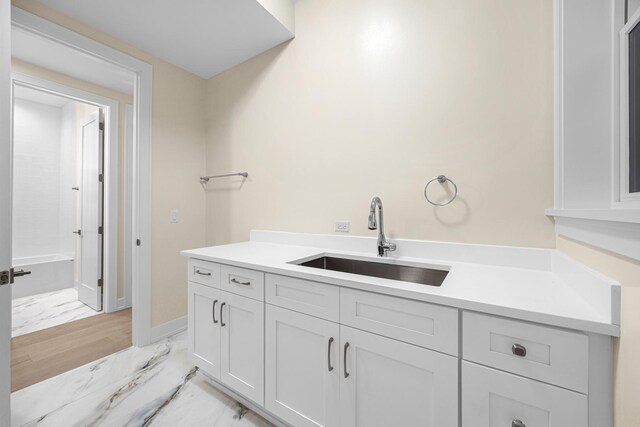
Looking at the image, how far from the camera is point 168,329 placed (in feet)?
7.63

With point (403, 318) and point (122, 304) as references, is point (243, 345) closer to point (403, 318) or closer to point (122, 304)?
point (403, 318)

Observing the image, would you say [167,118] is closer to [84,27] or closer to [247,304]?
[84,27]

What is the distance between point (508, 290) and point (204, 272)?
60.3 inches

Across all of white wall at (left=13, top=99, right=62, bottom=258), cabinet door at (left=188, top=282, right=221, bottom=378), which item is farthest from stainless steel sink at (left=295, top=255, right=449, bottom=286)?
white wall at (left=13, top=99, right=62, bottom=258)

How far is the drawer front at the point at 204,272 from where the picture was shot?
153 cm

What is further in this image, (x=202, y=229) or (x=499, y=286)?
(x=202, y=229)

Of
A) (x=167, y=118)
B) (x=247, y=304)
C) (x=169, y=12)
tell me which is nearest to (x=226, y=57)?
(x=169, y=12)

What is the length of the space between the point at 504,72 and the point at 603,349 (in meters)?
1.19

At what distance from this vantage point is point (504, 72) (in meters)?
1.25

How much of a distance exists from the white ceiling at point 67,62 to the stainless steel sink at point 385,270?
2.19 m

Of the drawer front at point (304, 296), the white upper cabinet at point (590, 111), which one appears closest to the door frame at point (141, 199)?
the drawer front at point (304, 296)

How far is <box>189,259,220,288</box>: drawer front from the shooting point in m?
1.53

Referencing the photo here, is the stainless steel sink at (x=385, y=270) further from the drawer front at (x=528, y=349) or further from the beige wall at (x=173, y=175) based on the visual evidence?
the beige wall at (x=173, y=175)

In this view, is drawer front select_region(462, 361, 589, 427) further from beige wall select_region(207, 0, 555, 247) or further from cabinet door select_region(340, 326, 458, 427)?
beige wall select_region(207, 0, 555, 247)
